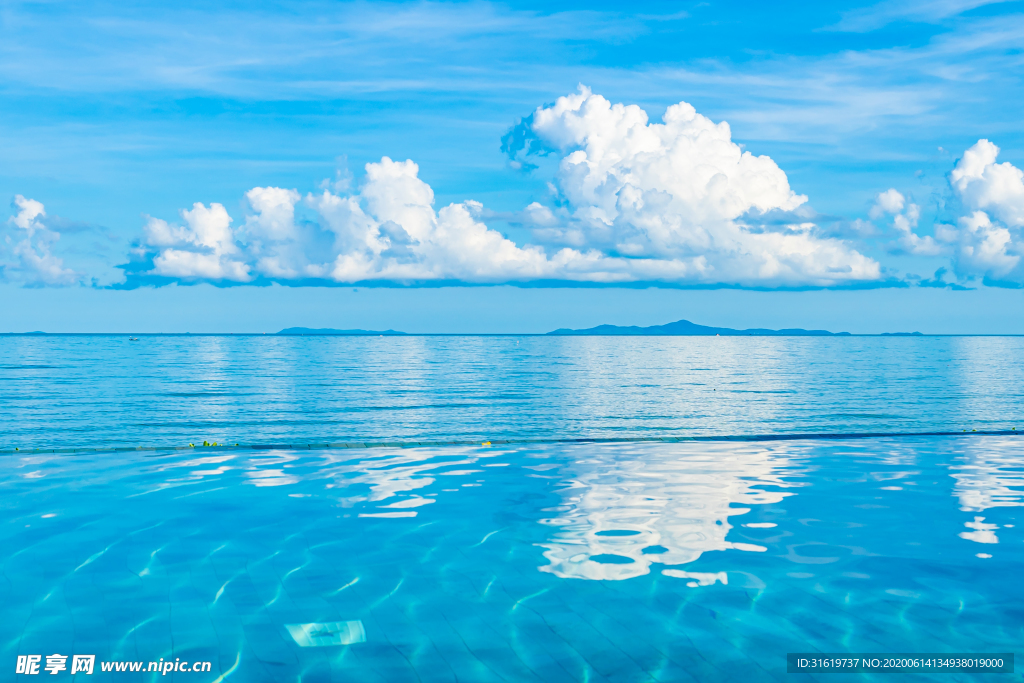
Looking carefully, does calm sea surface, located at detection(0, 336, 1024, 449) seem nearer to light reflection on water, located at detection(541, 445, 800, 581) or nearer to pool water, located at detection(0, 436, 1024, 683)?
light reflection on water, located at detection(541, 445, 800, 581)

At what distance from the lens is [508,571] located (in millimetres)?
10914

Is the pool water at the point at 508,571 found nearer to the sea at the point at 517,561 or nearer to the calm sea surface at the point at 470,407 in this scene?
the sea at the point at 517,561

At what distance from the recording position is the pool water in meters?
8.45

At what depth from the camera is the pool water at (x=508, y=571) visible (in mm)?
8453

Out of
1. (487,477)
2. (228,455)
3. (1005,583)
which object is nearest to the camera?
(1005,583)

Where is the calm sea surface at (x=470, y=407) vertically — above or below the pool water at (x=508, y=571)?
below

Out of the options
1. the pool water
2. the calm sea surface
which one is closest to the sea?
the pool water

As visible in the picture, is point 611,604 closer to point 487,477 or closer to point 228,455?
point 487,477

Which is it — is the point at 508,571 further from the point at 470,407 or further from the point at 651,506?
the point at 470,407

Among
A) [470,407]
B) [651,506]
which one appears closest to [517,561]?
[651,506]

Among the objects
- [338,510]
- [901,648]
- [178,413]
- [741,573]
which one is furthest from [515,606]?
[178,413]

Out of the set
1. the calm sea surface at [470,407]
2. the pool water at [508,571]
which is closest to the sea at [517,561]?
the pool water at [508,571]

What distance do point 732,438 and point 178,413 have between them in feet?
94.0

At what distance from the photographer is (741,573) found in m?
10.7
